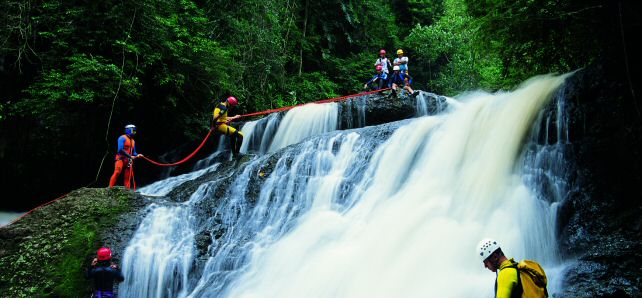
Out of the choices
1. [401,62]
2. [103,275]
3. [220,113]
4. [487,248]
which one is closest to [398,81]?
[401,62]

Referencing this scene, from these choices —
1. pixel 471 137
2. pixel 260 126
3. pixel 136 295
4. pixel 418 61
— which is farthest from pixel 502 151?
pixel 418 61

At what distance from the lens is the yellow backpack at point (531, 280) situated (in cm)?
344

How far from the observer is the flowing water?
5.97m

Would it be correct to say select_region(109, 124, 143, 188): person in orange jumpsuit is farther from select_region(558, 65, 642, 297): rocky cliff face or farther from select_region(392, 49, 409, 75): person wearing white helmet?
select_region(558, 65, 642, 297): rocky cliff face

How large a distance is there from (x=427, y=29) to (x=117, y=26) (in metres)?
18.1

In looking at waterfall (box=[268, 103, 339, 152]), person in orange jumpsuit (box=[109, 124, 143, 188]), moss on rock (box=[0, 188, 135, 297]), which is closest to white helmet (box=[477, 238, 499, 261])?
moss on rock (box=[0, 188, 135, 297])

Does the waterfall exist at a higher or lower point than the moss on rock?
higher

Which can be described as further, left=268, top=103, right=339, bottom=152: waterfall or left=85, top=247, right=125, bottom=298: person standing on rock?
left=268, top=103, right=339, bottom=152: waterfall

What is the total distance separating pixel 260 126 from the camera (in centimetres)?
1381

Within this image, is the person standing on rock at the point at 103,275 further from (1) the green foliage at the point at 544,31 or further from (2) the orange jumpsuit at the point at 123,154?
(1) the green foliage at the point at 544,31

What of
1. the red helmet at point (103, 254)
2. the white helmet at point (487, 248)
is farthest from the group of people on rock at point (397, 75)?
the white helmet at point (487, 248)

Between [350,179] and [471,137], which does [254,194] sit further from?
[471,137]

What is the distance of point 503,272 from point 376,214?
390cm

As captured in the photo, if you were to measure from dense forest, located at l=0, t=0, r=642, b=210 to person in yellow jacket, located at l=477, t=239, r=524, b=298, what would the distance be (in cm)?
355
